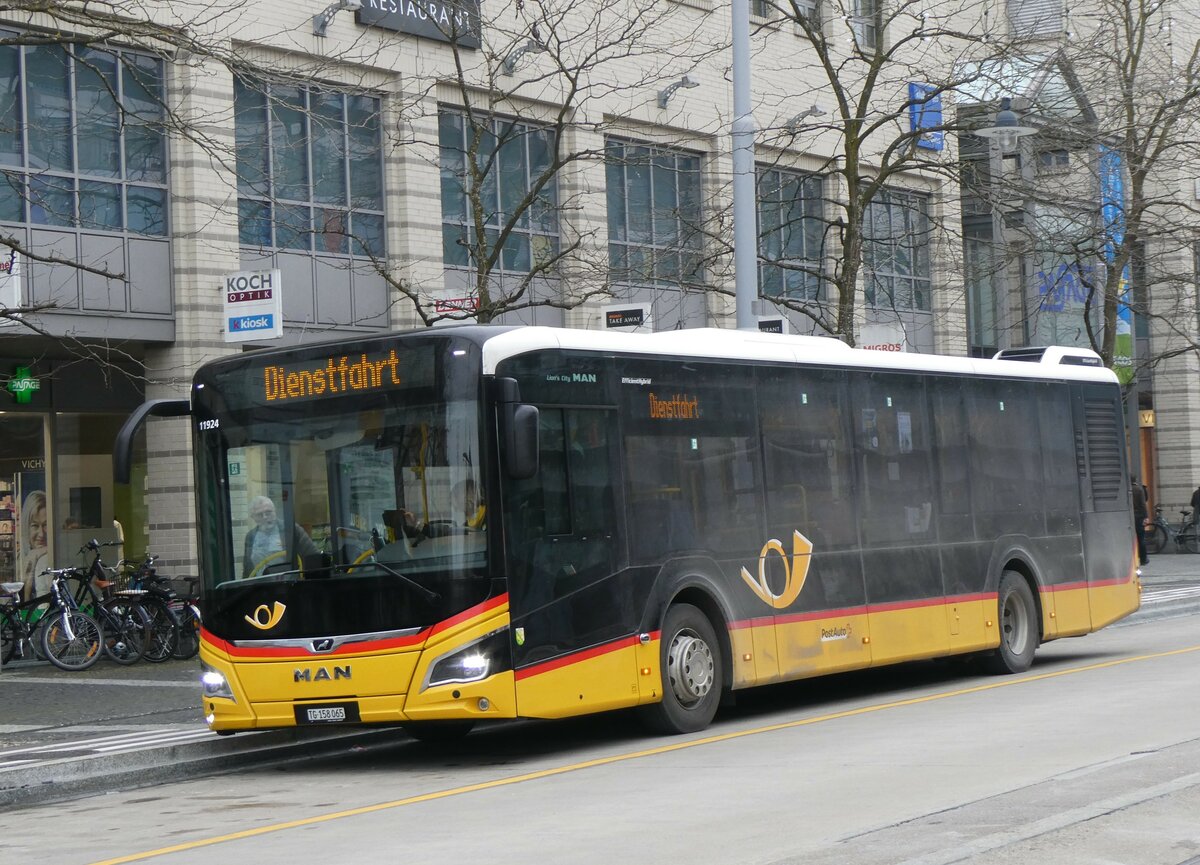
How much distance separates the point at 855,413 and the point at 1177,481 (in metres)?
32.9

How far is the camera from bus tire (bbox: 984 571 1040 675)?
1708 cm

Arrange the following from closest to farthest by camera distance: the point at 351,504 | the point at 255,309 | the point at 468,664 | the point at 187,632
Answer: the point at 468,664, the point at 351,504, the point at 187,632, the point at 255,309

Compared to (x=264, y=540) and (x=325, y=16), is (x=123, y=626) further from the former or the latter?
(x=325, y=16)

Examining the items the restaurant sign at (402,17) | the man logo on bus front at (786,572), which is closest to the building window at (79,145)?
the restaurant sign at (402,17)

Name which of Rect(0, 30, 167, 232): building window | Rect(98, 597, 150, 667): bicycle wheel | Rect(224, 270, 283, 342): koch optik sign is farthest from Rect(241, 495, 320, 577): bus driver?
Rect(0, 30, 167, 232): building window

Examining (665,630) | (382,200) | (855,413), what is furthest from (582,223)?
(665,630)

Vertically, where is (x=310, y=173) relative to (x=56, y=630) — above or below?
above

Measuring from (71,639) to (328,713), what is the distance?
8.29 meters

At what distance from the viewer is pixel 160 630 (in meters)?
19.9

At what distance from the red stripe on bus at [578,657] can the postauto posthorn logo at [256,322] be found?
31.4ft

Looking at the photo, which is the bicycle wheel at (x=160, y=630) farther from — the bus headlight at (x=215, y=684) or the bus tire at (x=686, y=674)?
the bus tire at (x=686, y=674)

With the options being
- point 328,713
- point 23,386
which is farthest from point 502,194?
point 328,713

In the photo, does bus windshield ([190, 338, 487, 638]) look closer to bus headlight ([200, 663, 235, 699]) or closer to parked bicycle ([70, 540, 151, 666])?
bus headlight ([200, 663, 235, 699])

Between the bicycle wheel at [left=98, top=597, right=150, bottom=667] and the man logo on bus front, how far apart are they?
27.2 ft
